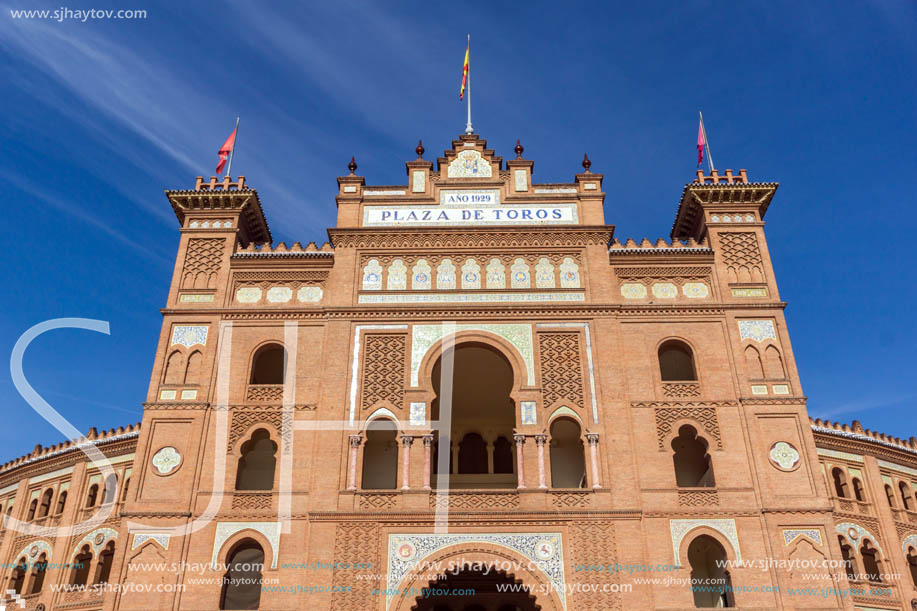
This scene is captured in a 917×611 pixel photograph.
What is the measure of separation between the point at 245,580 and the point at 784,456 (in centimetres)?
1459

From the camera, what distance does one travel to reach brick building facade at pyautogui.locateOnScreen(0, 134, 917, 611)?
63.9 feet

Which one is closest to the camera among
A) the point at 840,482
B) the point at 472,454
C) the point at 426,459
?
the point at 426,459

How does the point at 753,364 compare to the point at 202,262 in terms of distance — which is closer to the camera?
the point at 753,364

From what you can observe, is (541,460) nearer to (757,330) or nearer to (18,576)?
(757,330)

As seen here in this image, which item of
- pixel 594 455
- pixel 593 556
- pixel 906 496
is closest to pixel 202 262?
pixel 594 455

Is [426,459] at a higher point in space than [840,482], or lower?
lower

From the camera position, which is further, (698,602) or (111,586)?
(698,602)

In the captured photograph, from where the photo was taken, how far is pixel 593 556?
19359 mm

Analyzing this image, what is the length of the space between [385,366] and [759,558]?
412 inches

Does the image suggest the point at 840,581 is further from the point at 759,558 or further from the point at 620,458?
the point at 620,458

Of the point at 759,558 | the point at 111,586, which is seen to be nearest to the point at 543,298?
the point at 759,558

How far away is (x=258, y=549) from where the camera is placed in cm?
2197

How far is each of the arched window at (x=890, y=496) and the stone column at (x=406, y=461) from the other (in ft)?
55.5

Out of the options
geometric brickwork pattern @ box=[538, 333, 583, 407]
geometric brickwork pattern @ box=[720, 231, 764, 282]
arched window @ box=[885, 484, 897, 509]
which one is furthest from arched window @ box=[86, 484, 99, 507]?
arched window @ box=[885, 484, 897, 509]
